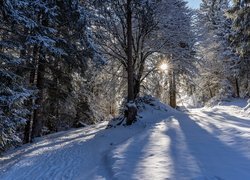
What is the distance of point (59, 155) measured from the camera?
10242 mm

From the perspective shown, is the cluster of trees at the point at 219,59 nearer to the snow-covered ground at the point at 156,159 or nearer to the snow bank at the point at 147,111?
the snow bank at the point at 147,111

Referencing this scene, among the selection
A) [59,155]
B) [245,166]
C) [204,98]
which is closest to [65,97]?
[59,155]

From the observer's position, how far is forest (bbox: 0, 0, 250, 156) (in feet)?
36.8

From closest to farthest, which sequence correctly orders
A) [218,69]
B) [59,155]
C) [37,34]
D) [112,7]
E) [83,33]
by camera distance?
[59,155]
[37,34]
[83,33]
[112,7]
[218,69]

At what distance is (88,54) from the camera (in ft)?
50.1

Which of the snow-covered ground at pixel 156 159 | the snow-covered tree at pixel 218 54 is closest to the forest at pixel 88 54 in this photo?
the snow-covered ground at pixel 156 159

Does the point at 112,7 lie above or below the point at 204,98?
above

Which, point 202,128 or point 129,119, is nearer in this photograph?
point 202,128

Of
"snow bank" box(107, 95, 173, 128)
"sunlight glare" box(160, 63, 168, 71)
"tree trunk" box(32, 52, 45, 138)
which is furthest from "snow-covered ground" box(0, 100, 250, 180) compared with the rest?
"sunlight glare" box(160, 63, 168, 71)

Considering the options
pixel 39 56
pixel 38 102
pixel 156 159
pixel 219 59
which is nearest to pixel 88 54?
pixel 39 56

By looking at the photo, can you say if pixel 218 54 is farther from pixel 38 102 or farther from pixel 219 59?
pixel 38 102

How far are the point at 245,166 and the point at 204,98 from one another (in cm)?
4078

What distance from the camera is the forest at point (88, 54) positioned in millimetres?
11203

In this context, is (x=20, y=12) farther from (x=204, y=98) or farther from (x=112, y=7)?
(x=204, y=98)
